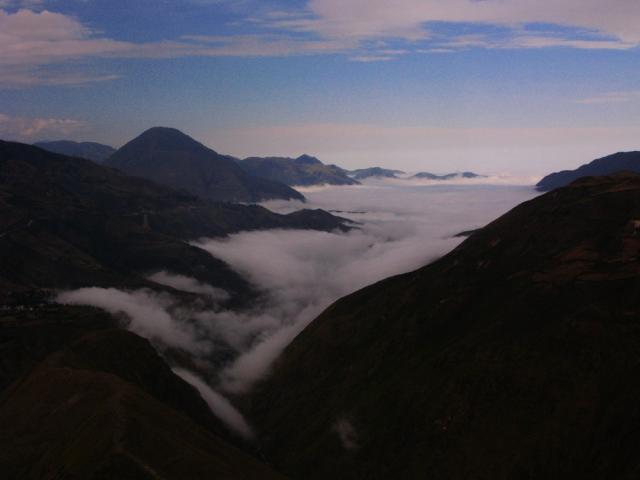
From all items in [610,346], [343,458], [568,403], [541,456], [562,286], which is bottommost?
[343,458]

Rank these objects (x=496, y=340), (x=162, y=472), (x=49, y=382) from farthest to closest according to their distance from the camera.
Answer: (x=496, y=340)
(x=49, y=382)
(x=162, y=472)

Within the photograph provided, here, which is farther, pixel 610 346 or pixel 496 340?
pixel 496 340

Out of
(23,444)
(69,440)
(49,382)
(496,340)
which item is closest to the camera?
(69,440)

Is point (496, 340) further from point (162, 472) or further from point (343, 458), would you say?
point (162, 472)

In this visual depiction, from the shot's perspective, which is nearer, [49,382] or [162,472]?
[162,472]

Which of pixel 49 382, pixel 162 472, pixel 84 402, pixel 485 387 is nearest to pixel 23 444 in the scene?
pixel 84 402

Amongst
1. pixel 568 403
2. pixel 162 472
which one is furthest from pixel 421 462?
pixel 162 472

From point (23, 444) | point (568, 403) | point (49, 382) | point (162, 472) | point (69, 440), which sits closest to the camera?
point (162, 472)

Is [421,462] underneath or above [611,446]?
underneath

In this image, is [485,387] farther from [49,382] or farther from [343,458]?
[49,382]
